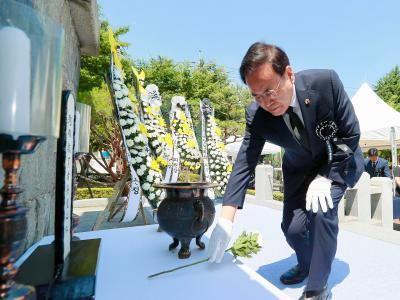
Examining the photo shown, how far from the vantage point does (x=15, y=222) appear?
Result: 479mm

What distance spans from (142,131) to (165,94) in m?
10.0

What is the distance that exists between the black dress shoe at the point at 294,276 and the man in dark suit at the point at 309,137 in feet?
1.13

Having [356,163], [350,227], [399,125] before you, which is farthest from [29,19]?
[399,125]

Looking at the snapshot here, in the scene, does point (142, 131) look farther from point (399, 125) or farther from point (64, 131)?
point (399, 125)

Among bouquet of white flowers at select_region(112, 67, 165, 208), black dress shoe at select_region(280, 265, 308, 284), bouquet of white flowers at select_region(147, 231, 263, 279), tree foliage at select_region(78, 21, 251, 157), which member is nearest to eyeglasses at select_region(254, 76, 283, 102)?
bouquet of white flowers at select_region(147, 231, 263, 279)

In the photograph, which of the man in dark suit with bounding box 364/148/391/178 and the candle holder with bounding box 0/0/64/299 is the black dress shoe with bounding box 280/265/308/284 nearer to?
the candle holder with bounding box 0/0/64/299

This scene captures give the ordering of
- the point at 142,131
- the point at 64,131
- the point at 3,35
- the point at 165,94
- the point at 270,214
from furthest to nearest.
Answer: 1. the point at 165,94
2. the point at 270,214
3. the point at 142,131
4. the point at 64,131
5. the point at 3,35

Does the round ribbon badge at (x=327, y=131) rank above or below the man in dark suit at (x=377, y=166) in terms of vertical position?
above

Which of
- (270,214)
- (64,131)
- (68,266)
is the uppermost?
(64,131)

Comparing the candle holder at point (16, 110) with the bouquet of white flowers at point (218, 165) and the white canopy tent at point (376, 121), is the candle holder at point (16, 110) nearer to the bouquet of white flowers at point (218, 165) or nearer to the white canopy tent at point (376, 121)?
the bouquet of white flowers at point (218, 165)

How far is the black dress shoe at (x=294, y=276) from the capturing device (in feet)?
6.42

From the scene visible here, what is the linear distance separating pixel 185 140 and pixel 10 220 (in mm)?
4875

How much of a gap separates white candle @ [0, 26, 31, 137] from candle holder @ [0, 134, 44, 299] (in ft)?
0.09

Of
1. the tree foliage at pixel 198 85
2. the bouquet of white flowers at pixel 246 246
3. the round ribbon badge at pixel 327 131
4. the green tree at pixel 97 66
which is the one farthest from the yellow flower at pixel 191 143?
the tree foliage at pixel 198 85
